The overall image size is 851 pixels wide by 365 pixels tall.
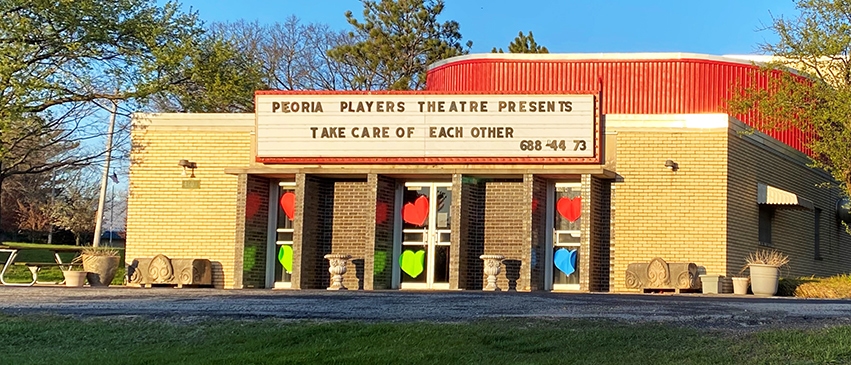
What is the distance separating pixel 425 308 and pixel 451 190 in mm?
10303

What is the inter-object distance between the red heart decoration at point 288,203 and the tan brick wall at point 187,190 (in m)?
1.15

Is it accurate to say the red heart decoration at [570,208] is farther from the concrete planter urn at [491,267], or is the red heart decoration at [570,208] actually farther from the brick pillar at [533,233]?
the concrete planter urn at [491,267]

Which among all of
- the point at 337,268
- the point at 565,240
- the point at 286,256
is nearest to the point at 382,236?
the point at 337,268

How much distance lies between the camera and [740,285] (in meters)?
23.0

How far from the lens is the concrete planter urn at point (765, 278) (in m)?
22.8

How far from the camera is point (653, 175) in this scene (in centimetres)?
2350

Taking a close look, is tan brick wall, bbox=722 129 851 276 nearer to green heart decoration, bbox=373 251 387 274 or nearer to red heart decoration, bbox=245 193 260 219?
green heart decoration, bbox=373 251 387 274

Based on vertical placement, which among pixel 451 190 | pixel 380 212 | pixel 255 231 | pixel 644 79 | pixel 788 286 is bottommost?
pixel 788 286

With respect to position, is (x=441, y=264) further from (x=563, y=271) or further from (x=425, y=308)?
(x=425, y=308)

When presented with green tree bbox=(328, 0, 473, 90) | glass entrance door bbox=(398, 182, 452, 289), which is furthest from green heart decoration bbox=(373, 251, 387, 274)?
green tree bbox=(328, 0, 473, 90)

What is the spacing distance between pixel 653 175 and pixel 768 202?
3.15 meters

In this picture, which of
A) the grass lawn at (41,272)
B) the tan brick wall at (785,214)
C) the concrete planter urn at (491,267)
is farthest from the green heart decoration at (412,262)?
the grass lawn at (41,272)

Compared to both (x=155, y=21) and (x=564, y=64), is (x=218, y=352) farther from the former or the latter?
(x=155, y=21)

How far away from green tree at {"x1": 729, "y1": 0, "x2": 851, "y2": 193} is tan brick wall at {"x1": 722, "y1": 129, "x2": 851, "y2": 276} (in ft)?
2.55
